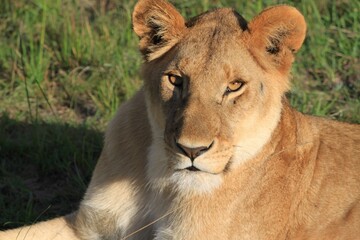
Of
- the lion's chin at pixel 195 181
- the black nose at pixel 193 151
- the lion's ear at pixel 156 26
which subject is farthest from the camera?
the lion's ear at pixel 156 26

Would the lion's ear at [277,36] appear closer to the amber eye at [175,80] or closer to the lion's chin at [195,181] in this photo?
the amber eye at [175,80]

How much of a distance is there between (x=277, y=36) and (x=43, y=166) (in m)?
1.84

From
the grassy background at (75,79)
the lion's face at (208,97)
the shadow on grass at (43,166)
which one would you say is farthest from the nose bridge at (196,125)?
the grassy background at (75,79)

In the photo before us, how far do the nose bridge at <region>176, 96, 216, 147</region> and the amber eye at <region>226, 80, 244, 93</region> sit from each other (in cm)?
12

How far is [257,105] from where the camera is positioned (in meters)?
3.43

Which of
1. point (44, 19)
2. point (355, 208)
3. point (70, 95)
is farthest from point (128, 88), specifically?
point (355, 208)

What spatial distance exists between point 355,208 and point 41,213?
60.4 inches

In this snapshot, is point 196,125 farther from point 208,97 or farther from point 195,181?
point 195,181

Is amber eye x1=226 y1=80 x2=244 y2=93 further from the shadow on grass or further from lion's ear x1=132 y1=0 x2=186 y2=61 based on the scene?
the shadow on grass

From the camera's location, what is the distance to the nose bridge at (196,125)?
3.14 metres

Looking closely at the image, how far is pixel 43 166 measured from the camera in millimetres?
4844

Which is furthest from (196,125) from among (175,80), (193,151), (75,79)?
(75,79)

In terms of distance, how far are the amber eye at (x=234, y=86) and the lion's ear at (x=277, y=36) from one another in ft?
0.47

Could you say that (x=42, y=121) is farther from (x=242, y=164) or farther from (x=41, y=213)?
(x=242, y=164)
